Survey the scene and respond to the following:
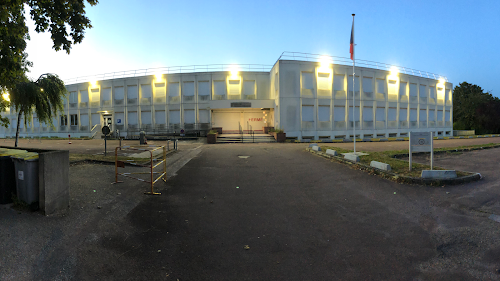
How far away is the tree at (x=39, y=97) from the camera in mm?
12078

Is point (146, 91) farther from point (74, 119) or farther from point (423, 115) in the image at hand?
point (423, 115)

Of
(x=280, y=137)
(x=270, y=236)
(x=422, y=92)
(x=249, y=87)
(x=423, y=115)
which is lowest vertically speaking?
(x=270, y=236)

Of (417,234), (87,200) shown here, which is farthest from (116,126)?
(417,234)

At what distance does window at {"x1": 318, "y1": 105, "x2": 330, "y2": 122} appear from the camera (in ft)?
101

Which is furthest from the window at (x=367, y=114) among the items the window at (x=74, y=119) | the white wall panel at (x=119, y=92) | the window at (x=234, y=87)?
the window at (x=74, y=119)

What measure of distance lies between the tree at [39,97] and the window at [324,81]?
85.7 ft

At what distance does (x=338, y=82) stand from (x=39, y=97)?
29.5 meters

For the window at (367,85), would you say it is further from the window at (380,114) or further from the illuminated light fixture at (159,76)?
the illuminated light fixture at (159,76)

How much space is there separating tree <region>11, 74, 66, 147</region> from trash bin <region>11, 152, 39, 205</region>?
32.2 ft

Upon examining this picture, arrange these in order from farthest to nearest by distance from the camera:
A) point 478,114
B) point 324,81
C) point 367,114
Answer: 1. point 478,114
2. point 367,114
3. point 324,81

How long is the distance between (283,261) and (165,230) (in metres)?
2.20

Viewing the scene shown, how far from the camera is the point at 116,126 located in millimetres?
37156

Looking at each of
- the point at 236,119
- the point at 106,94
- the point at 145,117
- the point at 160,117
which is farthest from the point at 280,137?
the point at 106,94

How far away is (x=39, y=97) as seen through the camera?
12570mm
